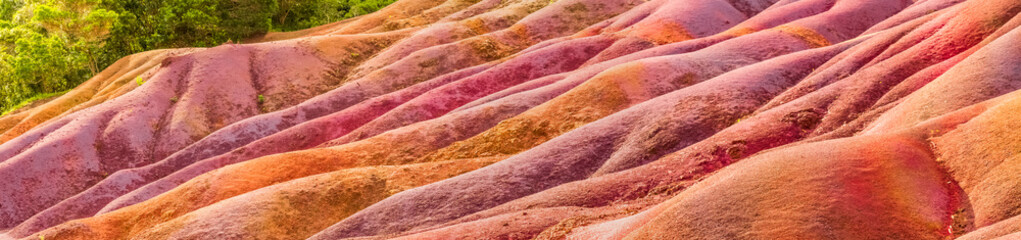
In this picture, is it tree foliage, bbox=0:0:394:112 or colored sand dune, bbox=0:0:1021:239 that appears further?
tree foliage, bbox=0:0:394:112

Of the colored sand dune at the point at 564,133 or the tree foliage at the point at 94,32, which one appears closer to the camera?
the colored sand dune at the point at 564,133

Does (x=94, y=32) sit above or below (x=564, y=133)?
below

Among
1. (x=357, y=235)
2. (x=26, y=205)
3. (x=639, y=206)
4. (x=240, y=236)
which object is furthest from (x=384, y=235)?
(x=26, y=205)

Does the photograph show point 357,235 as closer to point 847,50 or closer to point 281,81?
point 847,50

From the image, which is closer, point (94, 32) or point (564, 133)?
point (564, 133)
